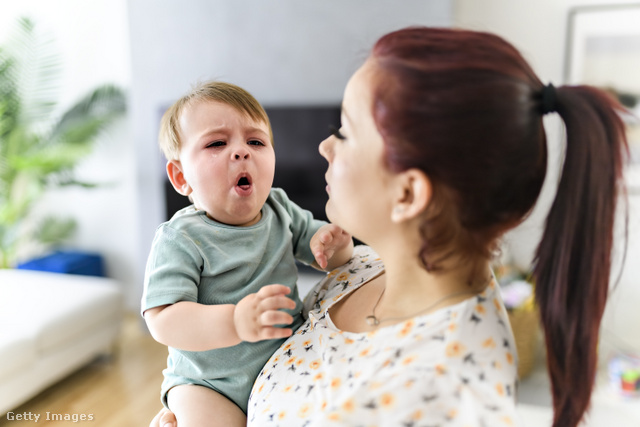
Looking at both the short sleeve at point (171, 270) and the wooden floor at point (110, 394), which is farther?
the wooden floor at point (110, 394)

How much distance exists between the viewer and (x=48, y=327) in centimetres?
304

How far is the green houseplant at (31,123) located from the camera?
3.81 m

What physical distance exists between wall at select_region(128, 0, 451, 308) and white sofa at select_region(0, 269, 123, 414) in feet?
2.17

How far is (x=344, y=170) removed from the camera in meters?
0.73

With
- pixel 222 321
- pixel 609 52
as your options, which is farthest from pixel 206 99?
pixel 609 52

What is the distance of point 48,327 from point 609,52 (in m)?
3.53

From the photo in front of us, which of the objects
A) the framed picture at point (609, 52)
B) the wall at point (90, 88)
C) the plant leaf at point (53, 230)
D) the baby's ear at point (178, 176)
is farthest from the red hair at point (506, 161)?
the plant leaf at point (53, 230)

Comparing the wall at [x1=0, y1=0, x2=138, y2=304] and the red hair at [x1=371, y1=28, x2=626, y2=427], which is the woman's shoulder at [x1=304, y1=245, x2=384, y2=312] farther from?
the wall at [x1=0, y1=0, x2=138, y2=304]

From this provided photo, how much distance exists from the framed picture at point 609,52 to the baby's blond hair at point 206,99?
286 cm

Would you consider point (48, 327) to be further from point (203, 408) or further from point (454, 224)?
Answer: point (454, 224)

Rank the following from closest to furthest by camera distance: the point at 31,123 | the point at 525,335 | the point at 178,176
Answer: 1. the point at 178,176
2. the point at 525,335
3. the point at 31,123

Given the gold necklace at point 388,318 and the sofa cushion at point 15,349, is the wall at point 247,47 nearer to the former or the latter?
the sofa cushion at point 15,349

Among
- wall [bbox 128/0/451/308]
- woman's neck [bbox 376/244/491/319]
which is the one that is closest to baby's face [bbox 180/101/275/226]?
woman's neck [bbox 376/244/491/319]

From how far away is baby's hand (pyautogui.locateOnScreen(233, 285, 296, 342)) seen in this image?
723mm
